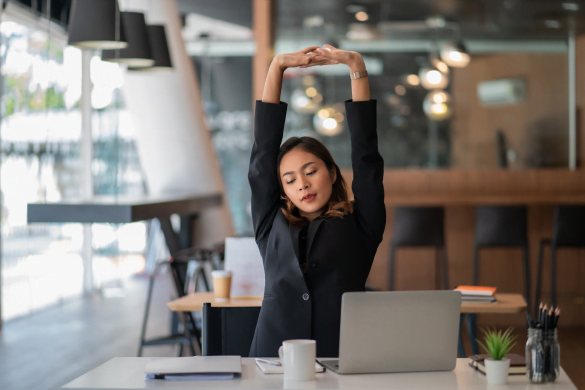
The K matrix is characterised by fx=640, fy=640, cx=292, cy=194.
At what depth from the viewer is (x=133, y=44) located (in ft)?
13.6

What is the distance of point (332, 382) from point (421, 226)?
4.15m

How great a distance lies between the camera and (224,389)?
4.52 ft

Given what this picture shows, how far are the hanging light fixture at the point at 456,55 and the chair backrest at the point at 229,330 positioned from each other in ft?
18.8

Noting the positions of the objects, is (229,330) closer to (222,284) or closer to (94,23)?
(222,284)

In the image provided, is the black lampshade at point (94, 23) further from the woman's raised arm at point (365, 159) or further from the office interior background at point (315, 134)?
the woman's raised arm at point (365, 159)

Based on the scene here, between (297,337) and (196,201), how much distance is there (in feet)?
13.6

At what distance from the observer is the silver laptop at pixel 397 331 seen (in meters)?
1.41

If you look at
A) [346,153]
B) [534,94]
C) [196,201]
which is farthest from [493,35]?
[196,201]

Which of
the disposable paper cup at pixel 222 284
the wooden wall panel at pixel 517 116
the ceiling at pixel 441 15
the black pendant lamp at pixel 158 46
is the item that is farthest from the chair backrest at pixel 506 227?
the disposable paper cup at pixel 222 284

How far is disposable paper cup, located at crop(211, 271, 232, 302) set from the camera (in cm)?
280

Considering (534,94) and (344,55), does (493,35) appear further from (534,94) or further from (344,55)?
(344,55)

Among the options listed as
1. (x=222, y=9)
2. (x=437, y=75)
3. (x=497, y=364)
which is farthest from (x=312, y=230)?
(x=222, y=9)

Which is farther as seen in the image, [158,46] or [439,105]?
[439,105]

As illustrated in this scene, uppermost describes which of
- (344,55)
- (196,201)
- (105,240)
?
(344,55)
